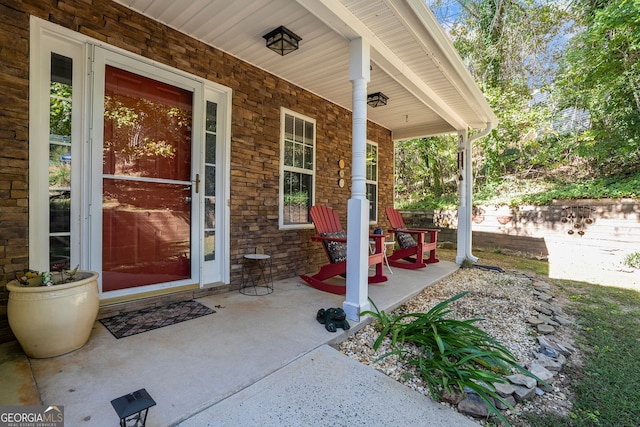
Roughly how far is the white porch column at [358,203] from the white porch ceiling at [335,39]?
0.23 meters

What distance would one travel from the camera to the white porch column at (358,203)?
100 inches

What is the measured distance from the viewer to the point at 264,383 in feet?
5.31

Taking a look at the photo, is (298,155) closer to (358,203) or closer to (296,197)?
(296,197)

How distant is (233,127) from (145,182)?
110cm

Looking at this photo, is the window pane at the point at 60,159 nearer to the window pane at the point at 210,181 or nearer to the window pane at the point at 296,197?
the window pane at the point at 210,181

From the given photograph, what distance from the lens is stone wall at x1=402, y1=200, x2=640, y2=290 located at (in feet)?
17.0

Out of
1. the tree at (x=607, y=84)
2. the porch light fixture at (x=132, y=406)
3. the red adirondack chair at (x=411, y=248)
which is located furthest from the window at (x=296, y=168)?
the tree at (x=607, y=84)

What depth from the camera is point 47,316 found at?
1.72 metres

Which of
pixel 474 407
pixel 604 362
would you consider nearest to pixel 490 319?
pixel 604 362

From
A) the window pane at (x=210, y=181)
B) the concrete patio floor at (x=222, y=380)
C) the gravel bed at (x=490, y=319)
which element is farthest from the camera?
the window pane at (x=210, y=181)

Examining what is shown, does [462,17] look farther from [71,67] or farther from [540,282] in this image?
[71,67]

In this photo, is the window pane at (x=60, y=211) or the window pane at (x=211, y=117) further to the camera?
the window pane at (x=211, y=117)

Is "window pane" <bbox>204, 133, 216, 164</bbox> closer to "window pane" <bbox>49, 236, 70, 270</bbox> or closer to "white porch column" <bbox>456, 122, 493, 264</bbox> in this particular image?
"window pane" <bbox>49, 236, 70, 270</bbox>

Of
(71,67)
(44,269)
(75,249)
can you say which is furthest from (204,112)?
(44,269)
